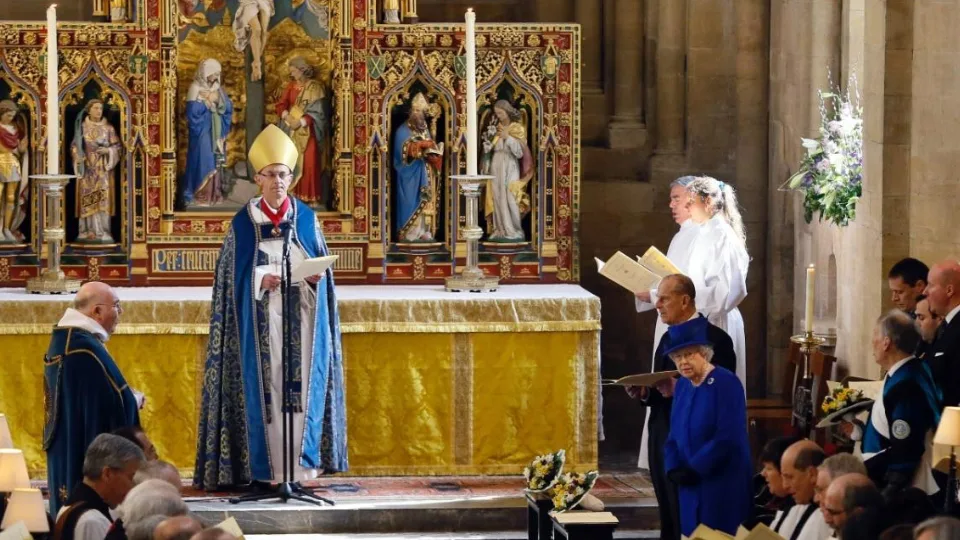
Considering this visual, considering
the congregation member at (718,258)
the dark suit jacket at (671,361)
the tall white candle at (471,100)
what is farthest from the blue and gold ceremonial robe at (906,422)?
the tall white candle at (471,100)

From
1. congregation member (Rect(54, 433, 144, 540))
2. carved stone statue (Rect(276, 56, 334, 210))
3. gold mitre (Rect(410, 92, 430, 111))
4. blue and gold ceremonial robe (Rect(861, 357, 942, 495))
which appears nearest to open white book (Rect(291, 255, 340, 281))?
carved stone statue (Rect(276, 56, 334, 210))

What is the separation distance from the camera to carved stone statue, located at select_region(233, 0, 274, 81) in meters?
13.2

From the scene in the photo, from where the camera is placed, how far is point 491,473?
42.1 feet

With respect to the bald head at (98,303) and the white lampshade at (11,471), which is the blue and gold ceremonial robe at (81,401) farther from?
the white lampshade at (11,471)

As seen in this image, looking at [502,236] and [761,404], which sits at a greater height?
[502,236]

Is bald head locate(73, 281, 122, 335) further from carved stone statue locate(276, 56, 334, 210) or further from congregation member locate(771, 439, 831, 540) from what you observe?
congregation member locate(771, 439, 831, 540)

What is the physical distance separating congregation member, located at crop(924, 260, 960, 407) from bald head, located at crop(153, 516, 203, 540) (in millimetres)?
3585

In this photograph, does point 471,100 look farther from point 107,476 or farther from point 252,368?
point 107,476

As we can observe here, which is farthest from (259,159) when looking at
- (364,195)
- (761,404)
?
(761,404)

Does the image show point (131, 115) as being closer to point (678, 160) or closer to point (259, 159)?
point (259, 159)

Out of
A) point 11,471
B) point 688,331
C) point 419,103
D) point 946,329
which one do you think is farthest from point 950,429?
point 419,103

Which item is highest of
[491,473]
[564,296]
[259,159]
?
[259,159]

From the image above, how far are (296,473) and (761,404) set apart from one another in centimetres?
287

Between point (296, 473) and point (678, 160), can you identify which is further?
point (678, 160)
